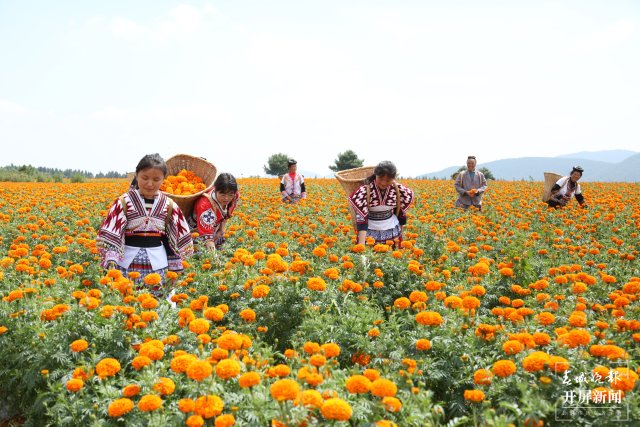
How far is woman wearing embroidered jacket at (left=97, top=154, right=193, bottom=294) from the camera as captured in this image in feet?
12.5

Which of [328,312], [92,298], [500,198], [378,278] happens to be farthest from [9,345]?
[500,198]

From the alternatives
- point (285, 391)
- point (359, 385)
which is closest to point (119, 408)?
point (285, 391)

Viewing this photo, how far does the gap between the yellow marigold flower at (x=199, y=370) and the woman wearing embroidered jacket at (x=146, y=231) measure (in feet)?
6.52

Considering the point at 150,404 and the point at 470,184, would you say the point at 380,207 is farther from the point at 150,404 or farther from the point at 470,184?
the point at 470,184

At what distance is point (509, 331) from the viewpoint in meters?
2.96

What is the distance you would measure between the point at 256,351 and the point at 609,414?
173 centimetres

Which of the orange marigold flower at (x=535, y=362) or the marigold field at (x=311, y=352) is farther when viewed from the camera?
the orange marigold flower at (x=535, y=362)

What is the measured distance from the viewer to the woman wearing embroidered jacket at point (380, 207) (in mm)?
5441

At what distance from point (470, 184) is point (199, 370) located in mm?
8782

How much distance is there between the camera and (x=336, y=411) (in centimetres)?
185

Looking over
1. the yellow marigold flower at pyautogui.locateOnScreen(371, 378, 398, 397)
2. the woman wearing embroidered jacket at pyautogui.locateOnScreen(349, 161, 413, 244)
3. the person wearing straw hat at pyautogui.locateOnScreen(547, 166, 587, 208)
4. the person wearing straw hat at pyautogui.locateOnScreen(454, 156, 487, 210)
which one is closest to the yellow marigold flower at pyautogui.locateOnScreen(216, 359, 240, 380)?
the yellow marigold flower at pyautogui.locateOnScreen(371, 378, 398, 397)

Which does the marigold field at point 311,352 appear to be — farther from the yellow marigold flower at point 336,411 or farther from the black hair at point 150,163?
the black hair at point 150,163

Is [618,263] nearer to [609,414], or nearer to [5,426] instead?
[609,414]

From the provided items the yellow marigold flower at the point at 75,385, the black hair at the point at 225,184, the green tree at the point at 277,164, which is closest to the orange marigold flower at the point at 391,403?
the yellow marigold flower at the point at 75,385
